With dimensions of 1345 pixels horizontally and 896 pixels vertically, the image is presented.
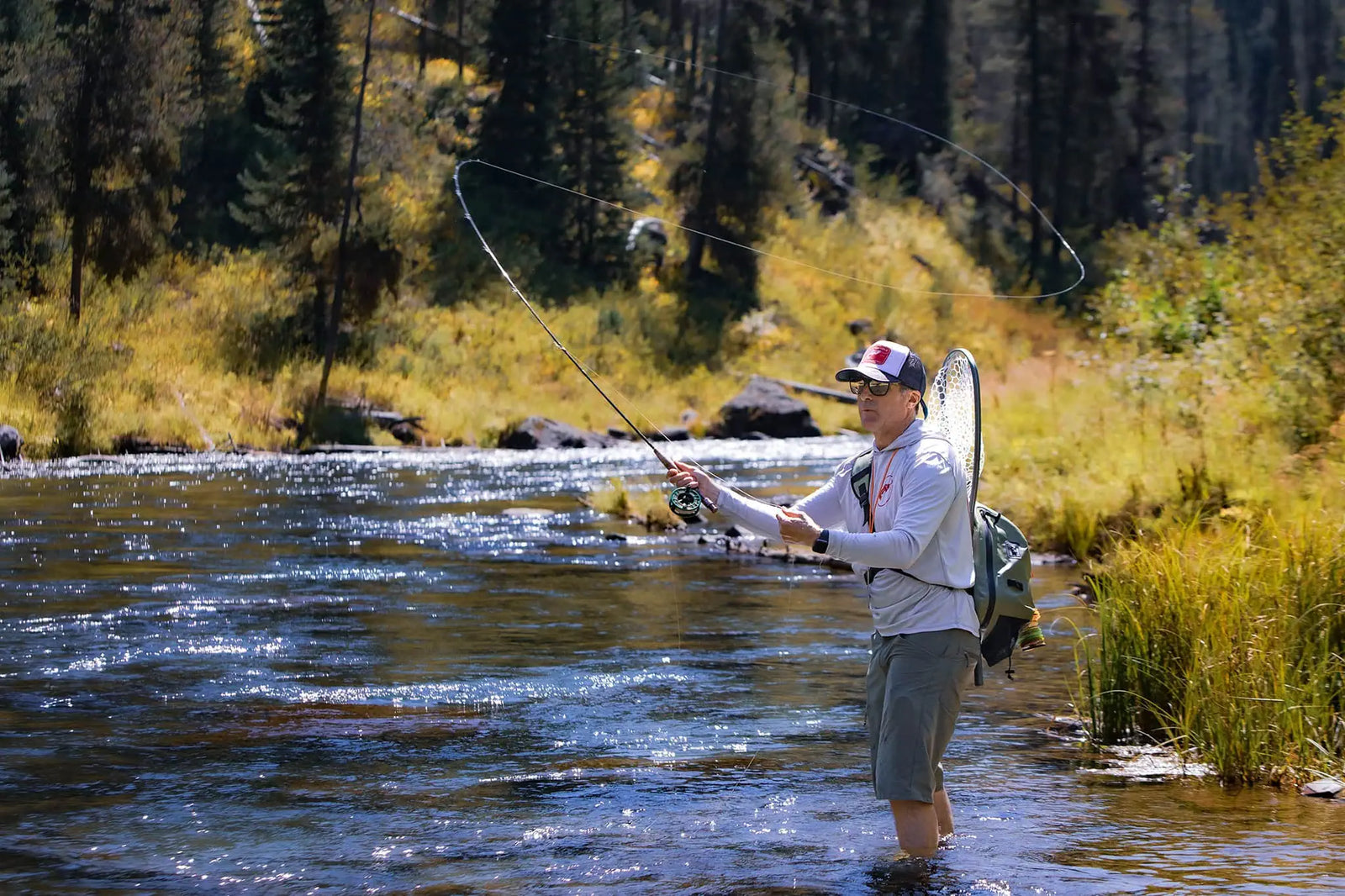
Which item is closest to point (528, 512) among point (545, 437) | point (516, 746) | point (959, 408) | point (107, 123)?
point (516, 746)

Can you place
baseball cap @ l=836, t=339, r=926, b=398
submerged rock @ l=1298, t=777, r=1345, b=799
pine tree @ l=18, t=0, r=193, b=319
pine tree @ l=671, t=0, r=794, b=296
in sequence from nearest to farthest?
1. baseball cap @ l=836, t=339, r=926, b=398
2. submerged rock @ l=1298, t=777, r=1345, b=799
3. pine tree @ l=18, t=0, r=193, b=319
4. pine tree @ l=671, t=0, r=794, b=296

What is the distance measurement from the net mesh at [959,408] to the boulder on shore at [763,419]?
2746 cm

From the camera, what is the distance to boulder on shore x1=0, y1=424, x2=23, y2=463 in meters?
22.2

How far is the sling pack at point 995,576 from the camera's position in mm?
4781

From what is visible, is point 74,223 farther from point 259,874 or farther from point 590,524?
point 259,874

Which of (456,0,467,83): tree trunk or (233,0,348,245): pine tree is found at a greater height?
(456,0,467,83): tree trunk

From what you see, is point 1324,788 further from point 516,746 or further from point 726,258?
point 726,258

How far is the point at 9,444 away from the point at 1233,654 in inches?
784

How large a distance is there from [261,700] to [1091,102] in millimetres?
56630

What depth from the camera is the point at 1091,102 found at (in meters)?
59.9

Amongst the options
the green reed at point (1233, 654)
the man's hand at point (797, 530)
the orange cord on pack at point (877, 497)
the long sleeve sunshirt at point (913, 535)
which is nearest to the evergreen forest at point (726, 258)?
the green reed at point (1233, 654)

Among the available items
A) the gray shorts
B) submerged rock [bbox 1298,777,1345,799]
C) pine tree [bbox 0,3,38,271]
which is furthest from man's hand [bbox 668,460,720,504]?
pine tree [bbox 0,3,38,271]

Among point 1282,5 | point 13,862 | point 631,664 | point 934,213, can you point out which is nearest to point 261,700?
point 631,664

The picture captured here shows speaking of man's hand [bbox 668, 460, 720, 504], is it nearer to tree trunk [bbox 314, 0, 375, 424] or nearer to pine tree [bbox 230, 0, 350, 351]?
tree trunk [bbox 314, 0, 375, 424]
